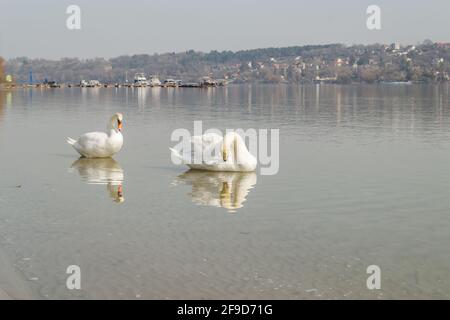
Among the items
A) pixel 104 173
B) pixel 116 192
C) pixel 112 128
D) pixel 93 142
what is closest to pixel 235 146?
pixel 116 192

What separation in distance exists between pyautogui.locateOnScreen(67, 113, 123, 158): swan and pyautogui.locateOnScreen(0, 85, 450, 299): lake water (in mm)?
306

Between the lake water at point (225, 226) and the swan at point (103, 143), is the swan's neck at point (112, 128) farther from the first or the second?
the lake water at point (225, 226)

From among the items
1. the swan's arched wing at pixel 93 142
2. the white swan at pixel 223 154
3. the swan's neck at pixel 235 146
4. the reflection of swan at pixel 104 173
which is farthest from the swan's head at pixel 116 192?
the swan's arched wing at pixel 93 142

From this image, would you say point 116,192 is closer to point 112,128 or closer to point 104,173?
point 104,173

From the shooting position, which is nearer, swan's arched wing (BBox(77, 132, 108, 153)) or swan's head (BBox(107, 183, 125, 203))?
swan's head (BBox(107, 183, 125, 203))

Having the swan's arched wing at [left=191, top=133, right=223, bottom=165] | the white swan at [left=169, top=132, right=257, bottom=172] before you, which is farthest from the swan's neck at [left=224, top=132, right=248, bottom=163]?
the swan's arched wing at [left=191, top=133, right=223, bottom=165]

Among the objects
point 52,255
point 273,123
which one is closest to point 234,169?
point 52,255

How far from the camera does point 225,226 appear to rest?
13.7m

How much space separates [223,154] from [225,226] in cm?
552

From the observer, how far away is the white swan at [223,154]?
18984 millimetres

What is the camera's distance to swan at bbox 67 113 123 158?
2220cm

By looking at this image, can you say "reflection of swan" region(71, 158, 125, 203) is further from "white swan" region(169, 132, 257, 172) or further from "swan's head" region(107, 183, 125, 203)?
"white swan" region(169, 132, 257, 172)

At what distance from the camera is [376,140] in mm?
29219
